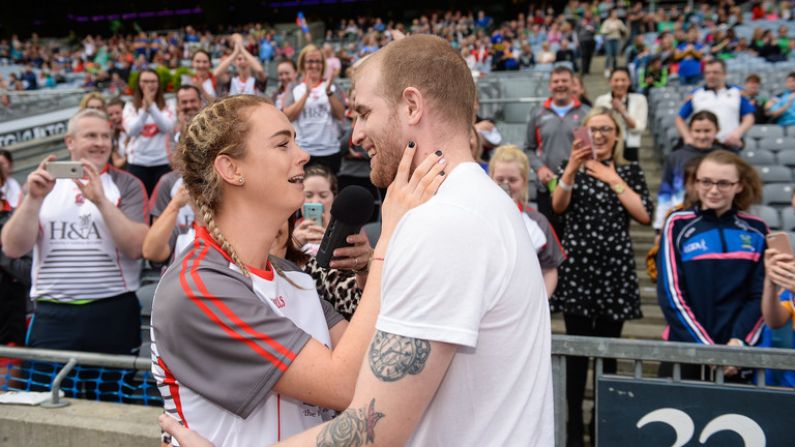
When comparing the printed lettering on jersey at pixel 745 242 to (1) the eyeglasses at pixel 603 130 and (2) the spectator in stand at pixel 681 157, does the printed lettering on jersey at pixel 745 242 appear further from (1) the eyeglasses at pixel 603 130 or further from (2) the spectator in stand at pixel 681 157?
(2) the spectator in stand at pixel 681 157

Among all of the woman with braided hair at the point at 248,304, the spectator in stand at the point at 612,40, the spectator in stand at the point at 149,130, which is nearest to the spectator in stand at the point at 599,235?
the woman with braided hair at the point at 248,304

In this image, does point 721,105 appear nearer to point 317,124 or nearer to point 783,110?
point 783,110

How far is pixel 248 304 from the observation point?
152 centimetres

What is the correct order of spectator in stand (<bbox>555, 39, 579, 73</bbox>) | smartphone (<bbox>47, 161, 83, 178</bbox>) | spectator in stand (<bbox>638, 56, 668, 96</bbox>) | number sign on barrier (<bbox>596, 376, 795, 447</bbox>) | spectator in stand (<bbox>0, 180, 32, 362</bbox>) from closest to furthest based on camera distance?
number sign on barrier (<bbox>596, 376, 795, 447</bbox>), smartphone (<bbox>47, 161, 83, 178</bbox>), spectator in stand (<bbox>0, 180, 32, 362</bbox>), spectator in stand (<bbox>638, 56, 668, 96</bbox>), spectator in stand (<bbox>555, 39, 579, 73</bbox>)

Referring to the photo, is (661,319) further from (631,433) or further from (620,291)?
(631,433)

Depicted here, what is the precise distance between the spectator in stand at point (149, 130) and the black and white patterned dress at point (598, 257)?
382 cm

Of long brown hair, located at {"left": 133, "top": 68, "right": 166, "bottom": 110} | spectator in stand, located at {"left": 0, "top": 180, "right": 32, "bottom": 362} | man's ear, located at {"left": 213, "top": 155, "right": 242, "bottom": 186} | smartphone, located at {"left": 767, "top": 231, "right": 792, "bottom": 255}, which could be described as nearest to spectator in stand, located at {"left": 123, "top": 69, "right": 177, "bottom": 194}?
long brown hair, located at {"left": 133, "top": 68, "right": 166, "bottom": 110}

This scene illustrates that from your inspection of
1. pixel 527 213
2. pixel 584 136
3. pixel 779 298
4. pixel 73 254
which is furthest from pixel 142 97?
pixel 779 298

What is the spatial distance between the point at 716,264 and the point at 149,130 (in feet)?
16.7

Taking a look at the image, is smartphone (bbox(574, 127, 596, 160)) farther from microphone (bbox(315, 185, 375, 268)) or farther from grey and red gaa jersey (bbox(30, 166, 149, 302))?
grey and red gaa jersey (bbox(30, 166, 149, 302))

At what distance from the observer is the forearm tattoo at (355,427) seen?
4.24ft

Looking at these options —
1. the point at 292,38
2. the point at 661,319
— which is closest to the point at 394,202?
the point at 661,319

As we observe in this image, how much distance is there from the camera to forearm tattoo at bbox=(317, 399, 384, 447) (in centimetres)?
129

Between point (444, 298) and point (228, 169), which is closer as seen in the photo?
point (444, 298)
